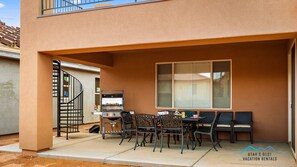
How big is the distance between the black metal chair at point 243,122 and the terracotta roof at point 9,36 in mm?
8839

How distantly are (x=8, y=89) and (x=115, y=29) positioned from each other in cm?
622

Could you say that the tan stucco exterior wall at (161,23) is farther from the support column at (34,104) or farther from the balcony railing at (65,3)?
the support column at (34,104)

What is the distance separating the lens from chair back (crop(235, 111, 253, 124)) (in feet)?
27.7

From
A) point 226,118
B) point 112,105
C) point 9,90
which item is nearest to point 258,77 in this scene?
point 226,118

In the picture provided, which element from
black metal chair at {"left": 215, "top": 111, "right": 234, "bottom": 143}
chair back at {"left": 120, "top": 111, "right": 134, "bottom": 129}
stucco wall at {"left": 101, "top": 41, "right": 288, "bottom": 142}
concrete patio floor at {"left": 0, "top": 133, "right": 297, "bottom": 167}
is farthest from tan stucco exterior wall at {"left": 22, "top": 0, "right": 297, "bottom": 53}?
black metal chair at {"left": 215, "top": 111, "right": 234, "bottom": 143}

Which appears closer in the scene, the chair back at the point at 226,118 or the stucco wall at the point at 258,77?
the stucco wall at the point at 258,77

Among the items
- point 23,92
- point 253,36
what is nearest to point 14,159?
point 23,92

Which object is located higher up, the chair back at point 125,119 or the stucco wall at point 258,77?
the stucco wall at point 258,77

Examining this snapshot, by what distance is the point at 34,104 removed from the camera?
711 cm

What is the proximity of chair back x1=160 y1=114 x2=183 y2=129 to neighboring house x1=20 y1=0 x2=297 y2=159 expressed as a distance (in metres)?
1.58

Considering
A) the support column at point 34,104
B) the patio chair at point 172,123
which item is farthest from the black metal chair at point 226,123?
the support column at point 34,104

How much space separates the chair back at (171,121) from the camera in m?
7.03

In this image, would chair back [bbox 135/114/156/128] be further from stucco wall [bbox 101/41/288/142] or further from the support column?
stucco wall [bbox 101/41/288/142]

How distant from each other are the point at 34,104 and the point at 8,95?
4.47 metres
